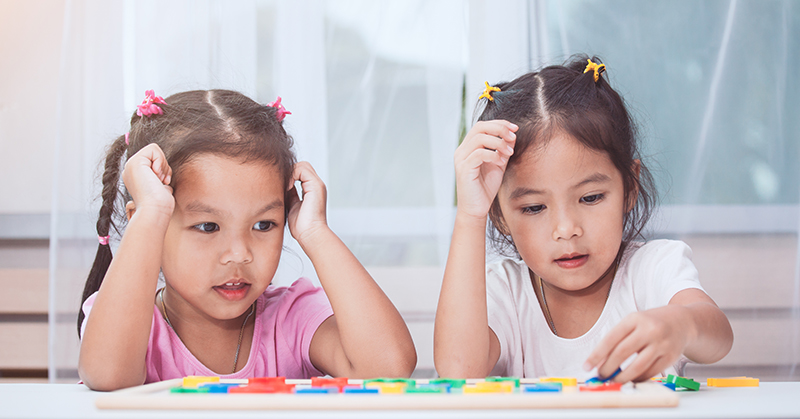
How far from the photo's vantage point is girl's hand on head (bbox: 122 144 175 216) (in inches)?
29.5

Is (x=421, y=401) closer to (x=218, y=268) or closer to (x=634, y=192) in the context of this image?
(x=218, y=268)

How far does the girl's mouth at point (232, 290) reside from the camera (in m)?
0.80

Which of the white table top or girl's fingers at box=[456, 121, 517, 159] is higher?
girl's fingers at box=[456, 121, 517, 159]

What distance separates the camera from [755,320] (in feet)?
4.75

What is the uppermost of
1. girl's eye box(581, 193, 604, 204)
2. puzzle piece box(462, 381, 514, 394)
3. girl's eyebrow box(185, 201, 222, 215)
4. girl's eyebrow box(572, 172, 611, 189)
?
girl's eyebrow box(572, 172, 611, 189)

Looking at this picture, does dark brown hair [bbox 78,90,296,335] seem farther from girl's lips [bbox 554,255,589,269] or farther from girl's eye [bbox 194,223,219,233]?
girl's lips [bbox 554,255,589,269]

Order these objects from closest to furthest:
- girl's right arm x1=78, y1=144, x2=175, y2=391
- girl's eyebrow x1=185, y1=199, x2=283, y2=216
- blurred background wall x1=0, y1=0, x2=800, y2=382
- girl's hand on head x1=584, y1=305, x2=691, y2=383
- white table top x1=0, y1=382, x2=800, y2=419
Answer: white table top x1=0, y1=382, x2=800, y2=419
girl's hand on head x1=584, y1=305, x2=691, y2=383
girl's right arm x1=78, y1=144, x2=175, y2=391
girl's eyebrow x1=185, y1=199, x2=283, y2=216
blurred background wall x1=0, y1=0, x2=800, y2=382

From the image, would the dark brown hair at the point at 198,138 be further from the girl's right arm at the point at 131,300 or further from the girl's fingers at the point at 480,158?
the girl's fingers at the point at 480,158

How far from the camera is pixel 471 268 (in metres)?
0.79

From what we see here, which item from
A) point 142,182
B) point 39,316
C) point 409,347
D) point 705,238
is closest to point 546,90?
point 409,347

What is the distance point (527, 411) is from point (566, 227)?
16.8 inches

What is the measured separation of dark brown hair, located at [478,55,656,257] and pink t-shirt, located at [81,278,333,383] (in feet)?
1.22

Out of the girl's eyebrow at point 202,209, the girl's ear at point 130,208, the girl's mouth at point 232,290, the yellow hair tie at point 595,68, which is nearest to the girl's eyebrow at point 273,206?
the girl's eyebrow at point 202,209

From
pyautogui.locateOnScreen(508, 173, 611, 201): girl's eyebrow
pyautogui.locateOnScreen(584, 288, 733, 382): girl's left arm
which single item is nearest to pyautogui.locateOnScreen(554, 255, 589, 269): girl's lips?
pyautogui.locateOnScreen(508, 173, 611, 201): girl's eyebrow
